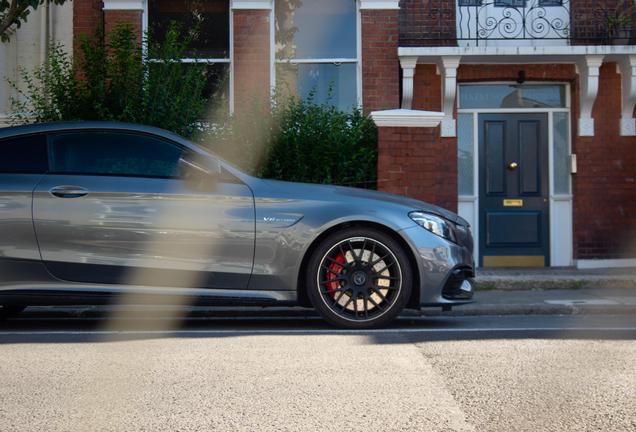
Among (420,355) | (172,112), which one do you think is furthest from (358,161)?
(420,355)

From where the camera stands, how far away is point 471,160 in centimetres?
966

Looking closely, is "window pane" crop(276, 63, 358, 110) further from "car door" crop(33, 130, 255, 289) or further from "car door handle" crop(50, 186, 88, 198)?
"car door handle" crop(50, 186, 88, 198)

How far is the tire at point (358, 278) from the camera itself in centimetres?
458

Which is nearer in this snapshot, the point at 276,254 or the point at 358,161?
the point at 276,254

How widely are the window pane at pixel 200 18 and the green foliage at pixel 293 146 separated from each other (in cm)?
281

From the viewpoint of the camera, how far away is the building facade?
31.1ft

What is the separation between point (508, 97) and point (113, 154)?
23.3ft

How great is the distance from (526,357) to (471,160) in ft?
20.7

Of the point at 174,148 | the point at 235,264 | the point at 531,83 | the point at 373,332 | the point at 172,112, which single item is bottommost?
the point at 373,332

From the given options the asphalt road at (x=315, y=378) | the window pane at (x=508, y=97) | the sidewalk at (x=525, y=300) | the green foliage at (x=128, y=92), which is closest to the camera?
the asphalt road at (x=315, y=378)

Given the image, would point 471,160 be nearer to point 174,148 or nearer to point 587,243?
point 587,243

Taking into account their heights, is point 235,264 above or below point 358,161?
below

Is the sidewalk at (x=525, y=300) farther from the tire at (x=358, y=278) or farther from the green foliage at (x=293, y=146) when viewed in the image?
the green foliage at (x=293, y=146)

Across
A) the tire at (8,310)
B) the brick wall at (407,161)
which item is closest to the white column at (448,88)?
the brick wall at (407,161)
